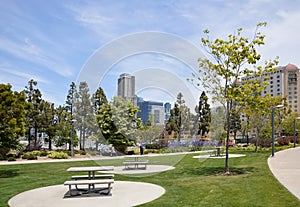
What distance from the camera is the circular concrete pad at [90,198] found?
7.38 metres

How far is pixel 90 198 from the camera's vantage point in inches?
320

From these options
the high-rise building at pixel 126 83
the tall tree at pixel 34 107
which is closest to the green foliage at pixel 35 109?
the tall tree at pixel 34 107

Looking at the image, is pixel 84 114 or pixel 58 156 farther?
pixel 84 114

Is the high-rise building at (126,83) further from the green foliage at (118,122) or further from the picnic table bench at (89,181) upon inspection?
the green foliage at (118,122)

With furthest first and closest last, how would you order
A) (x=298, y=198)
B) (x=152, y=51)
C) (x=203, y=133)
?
1. (x=203, y=133)
2. (x=152, y=51)
3. (x=298, y=198)

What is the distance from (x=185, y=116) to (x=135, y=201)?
118 feet

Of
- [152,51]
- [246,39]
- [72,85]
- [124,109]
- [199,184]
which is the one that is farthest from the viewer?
[72,85]

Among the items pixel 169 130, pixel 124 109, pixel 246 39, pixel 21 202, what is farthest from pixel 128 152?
pixel 21 202

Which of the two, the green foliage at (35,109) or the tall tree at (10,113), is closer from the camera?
the tall tree at (10,113)

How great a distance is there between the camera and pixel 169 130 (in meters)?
42.0

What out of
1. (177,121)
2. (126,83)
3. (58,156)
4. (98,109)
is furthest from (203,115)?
(126,83)

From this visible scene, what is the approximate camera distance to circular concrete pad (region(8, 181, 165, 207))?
7383 mm

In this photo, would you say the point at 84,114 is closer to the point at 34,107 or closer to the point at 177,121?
the point at 34,107

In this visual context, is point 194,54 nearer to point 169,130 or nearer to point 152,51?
point 152,51
